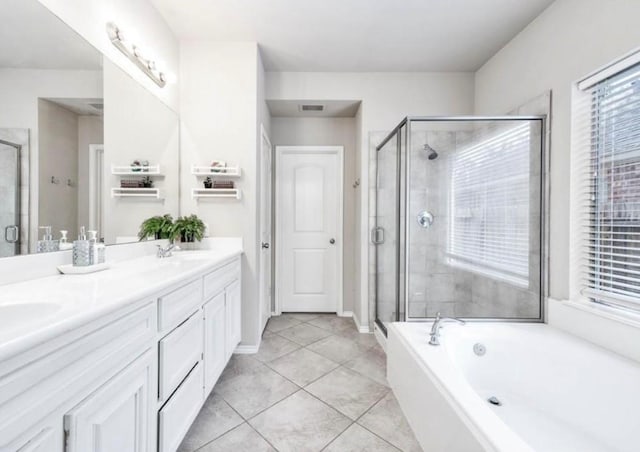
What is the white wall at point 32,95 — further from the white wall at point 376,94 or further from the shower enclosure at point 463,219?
the shower enclosure at point 463,219

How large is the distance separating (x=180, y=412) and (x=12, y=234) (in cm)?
100

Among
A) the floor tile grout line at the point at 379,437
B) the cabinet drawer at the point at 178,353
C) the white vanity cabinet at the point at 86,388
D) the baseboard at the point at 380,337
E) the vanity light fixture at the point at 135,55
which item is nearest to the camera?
the white vanity cabinet at the point at 86,388

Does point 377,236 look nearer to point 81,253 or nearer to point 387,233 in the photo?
point 387,233

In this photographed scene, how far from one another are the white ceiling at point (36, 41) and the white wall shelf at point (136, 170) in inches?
20.6

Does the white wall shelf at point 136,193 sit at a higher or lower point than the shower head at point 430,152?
lower

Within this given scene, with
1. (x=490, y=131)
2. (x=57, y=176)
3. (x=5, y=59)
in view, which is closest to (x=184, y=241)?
(x=57, y=176)

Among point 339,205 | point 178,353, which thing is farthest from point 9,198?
point 339,205

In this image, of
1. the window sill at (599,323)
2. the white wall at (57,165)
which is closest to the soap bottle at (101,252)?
the white wall at (57,165)

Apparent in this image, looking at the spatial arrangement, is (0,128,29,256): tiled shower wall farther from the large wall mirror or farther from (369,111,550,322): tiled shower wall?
(369,111,550,322): tiled shower wall

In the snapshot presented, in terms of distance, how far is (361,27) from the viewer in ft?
6.99

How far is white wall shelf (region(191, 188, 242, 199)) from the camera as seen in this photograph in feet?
7.37

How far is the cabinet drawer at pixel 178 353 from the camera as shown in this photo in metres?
1.12

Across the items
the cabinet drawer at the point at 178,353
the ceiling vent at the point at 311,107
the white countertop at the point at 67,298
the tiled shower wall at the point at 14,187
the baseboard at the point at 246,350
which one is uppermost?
the ceiling vent at the point at 311,107

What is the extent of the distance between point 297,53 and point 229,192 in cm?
138
